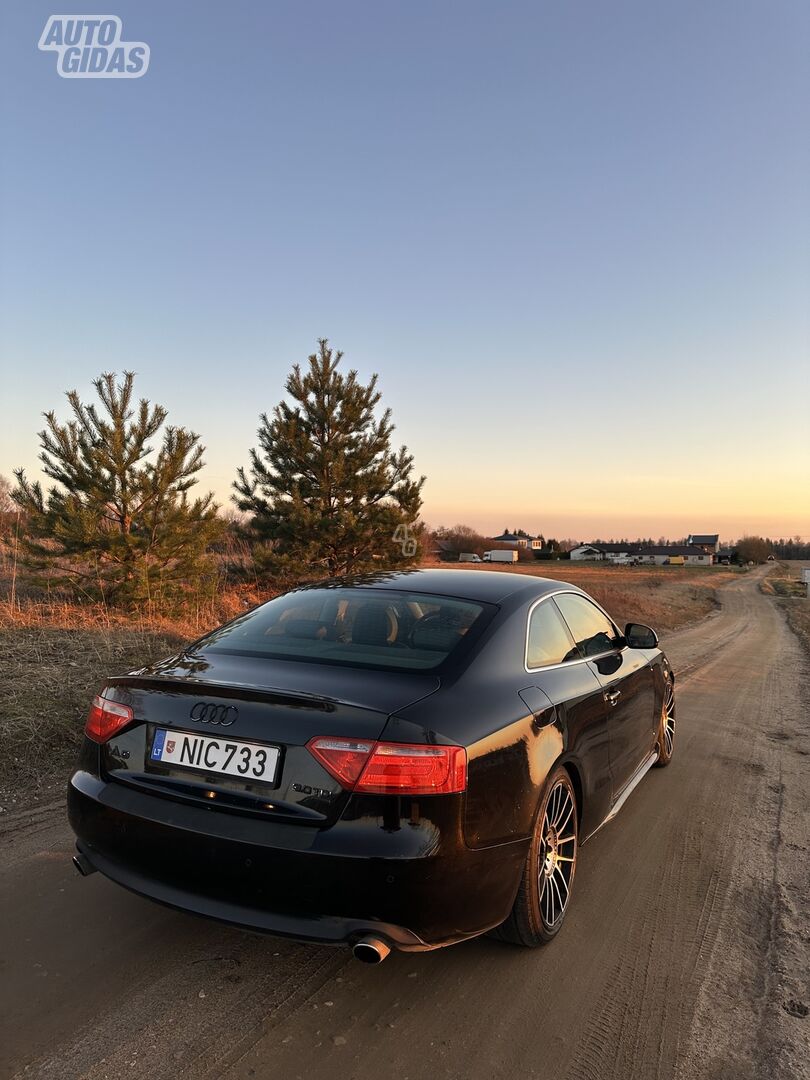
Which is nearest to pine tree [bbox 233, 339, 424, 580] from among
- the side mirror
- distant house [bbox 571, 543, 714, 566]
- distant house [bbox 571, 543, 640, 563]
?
the side mirror

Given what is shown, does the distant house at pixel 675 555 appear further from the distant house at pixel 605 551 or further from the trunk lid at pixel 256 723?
the trunk lid at pixel 256 723

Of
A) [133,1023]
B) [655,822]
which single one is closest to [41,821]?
[133,1023]

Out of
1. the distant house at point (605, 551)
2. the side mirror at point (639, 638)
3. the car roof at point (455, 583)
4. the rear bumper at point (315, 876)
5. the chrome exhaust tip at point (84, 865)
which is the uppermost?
the distant house at point (605, 551)

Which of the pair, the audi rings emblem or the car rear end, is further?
the audi rings emblem

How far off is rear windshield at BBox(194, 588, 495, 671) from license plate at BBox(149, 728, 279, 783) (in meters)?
0.52

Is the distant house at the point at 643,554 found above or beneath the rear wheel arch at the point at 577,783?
above

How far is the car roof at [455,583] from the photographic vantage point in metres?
3.44

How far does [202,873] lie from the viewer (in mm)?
2307

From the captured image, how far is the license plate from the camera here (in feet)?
7.52

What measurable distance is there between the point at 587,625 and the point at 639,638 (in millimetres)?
659

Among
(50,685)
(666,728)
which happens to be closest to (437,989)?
(666,728)

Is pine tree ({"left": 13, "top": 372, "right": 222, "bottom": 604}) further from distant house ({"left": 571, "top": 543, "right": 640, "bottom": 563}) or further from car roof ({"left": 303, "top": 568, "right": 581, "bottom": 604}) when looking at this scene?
distant house ({"left": 571, "top": 543, "right": 640, "bottom": 563})

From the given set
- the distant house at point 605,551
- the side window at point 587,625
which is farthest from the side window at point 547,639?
the distant house at point 605,551

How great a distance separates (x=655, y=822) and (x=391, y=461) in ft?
50.2
